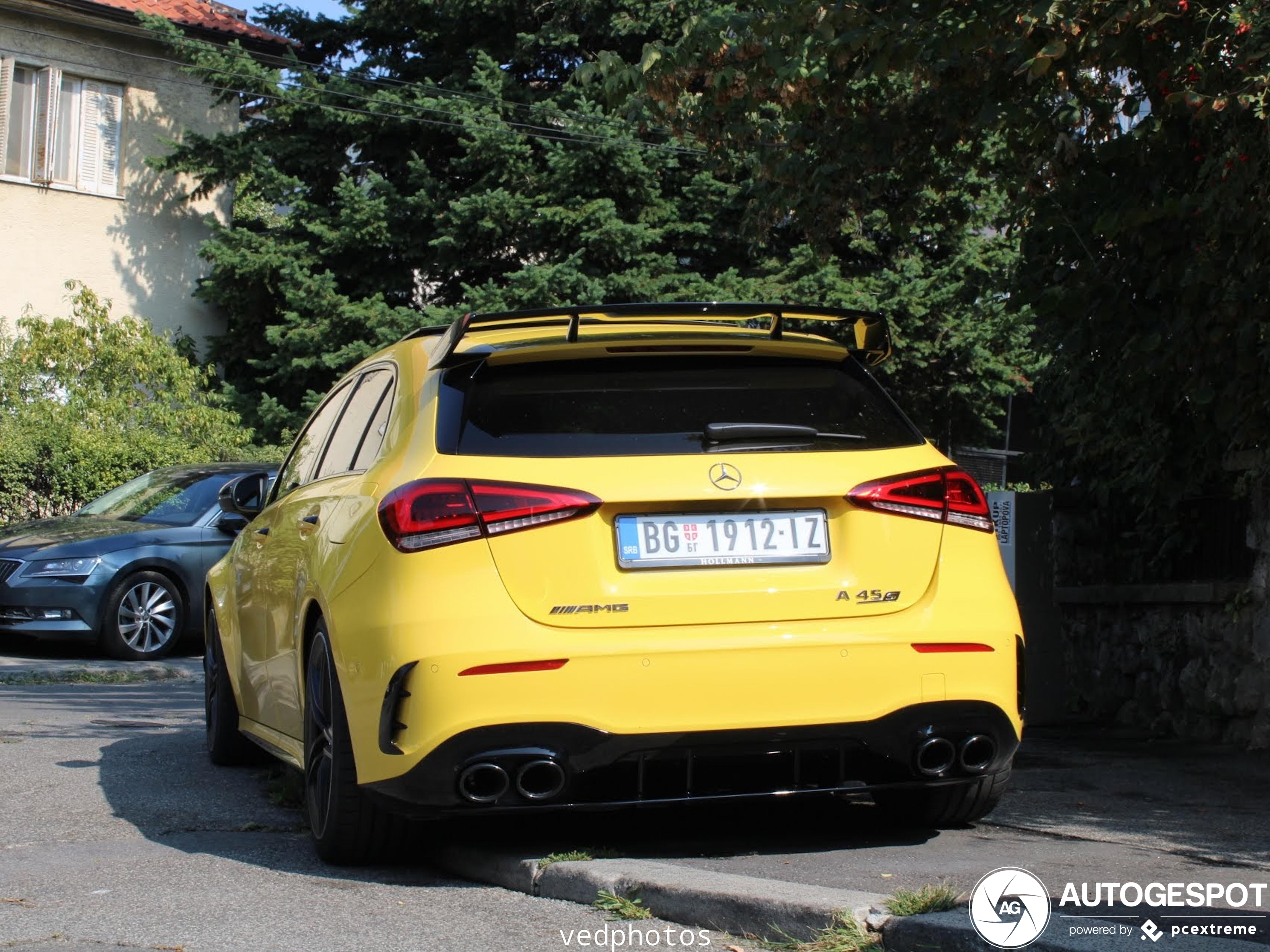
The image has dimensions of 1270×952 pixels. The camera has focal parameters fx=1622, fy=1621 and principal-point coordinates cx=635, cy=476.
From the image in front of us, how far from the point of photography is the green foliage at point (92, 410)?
16266 mm

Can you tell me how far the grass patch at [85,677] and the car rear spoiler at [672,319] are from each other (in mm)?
7045

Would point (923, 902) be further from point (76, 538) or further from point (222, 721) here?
point (76, 538)

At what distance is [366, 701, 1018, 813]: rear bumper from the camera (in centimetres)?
446

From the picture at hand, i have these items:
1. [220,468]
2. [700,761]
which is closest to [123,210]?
[220,468]

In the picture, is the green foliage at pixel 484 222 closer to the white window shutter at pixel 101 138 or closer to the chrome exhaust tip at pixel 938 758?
the white window shutter at pixel 101 138

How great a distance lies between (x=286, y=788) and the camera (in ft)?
21.1

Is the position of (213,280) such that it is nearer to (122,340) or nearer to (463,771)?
(122,340)

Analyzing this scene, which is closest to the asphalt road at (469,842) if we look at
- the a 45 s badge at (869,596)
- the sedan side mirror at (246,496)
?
the a 45 s badge at (869,596)

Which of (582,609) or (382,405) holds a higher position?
(382,405)

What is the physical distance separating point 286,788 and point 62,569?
23.1 ft

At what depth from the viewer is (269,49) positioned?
25.0 m

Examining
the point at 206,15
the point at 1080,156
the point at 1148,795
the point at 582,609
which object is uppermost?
the point at 206,15

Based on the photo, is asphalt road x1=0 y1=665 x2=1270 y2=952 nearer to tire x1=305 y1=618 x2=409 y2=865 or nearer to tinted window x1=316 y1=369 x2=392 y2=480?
tire x1=305 y1=618 x2=409 y2=865

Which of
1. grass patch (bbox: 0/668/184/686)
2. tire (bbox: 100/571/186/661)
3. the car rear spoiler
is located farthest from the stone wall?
tire (bbox: 100/571/186/661)
